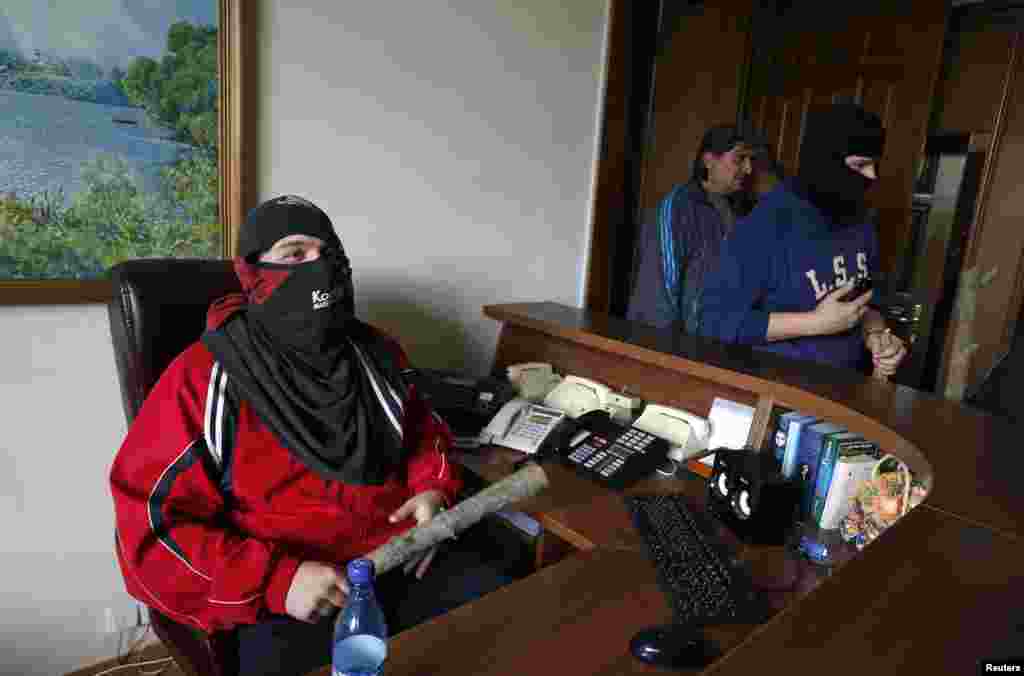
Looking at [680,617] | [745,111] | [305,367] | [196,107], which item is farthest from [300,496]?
[745,111]

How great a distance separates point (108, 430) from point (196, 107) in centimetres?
85

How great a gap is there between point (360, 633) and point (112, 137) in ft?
4.29

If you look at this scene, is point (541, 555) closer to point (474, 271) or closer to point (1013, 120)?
point (474, 271)

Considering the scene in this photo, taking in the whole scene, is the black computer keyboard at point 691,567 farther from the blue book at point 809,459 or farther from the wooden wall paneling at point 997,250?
the wooden wall paneling at point 997,250

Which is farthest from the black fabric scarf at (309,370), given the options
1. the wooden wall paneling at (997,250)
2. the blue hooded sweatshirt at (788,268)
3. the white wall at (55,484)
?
the wooden wall paneling at (997,250)

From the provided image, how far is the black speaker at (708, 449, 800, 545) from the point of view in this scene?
45.8 inches

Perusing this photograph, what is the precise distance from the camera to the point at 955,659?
0.53 m

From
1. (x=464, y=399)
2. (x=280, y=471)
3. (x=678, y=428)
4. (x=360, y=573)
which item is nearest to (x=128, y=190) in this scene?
(x=280, y=471)

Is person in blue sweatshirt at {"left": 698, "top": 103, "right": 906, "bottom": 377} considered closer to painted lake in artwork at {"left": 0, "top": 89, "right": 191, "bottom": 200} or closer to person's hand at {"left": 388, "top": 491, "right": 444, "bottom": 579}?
person's hand at {"left": 388, "top": 491, "right": 444, "bottom": 579}

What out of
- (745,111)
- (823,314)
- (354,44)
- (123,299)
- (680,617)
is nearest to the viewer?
(680,617)

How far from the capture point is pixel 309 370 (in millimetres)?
1238

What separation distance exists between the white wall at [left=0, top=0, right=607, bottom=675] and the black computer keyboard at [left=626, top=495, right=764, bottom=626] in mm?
1152

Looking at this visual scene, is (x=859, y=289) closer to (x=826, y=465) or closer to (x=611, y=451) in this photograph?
(x=826, y=465)

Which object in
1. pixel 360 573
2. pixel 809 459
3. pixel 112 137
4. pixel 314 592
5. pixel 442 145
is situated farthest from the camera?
pixel 442 145
